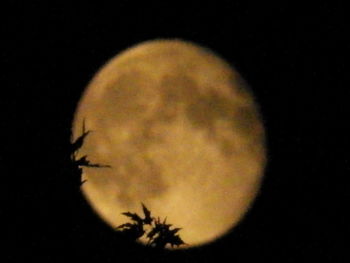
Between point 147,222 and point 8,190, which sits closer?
point 8,190

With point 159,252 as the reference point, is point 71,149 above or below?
above

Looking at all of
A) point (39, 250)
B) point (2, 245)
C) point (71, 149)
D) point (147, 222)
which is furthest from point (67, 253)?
point (147, 222)

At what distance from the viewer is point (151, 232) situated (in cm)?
545

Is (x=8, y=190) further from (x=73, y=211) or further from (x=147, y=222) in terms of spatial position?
(x=147, y=222)

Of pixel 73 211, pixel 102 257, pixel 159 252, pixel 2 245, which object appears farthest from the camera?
pixel 159 252

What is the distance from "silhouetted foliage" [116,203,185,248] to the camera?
5.14 m

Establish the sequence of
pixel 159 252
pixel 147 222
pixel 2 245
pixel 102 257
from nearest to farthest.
→ pixel 2 245 < pixel 102 257 < pixel 159 252 < pixel 147 222

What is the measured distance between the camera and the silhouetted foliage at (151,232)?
16.9 feet

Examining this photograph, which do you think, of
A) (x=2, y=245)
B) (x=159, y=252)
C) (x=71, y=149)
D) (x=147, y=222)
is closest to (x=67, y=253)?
(x=2, y=245)

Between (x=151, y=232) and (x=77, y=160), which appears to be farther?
(x=151, y=232)

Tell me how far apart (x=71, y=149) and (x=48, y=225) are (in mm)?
655

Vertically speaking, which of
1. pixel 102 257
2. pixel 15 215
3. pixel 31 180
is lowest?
pixel 102 257

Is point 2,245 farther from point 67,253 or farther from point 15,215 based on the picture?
point 67,253

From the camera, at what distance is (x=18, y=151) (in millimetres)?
3887
